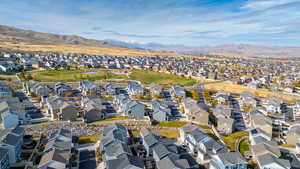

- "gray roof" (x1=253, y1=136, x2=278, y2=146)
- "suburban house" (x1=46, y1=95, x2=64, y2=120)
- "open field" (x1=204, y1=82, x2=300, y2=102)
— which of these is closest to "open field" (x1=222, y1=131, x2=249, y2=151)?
"gray roof" (x1=253, y1=136, x2=278, y2=146)

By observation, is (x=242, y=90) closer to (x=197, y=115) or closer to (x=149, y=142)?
(x=197, y=115)

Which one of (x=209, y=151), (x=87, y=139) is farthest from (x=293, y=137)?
(x=87, y=139)

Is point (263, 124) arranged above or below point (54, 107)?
below

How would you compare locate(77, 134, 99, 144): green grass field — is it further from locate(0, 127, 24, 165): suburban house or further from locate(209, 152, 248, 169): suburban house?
locate(209, 152, 248, 169): suburban house

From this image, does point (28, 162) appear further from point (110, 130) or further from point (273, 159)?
point (273, 159)

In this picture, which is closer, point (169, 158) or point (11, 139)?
point (169, 158)
